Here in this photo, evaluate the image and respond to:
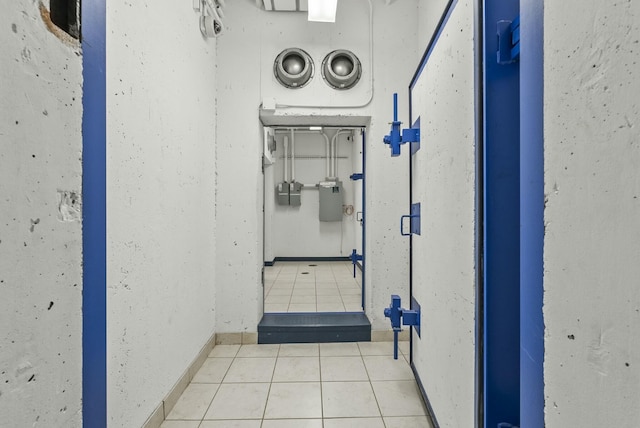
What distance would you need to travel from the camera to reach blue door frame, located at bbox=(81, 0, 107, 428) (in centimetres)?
88

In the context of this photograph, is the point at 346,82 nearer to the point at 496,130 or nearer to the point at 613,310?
the point at 496,130

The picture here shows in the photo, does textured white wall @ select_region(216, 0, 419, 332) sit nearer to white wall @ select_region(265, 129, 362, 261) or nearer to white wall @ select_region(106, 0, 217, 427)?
white wall @ select_region(106, 0, 217, 427)

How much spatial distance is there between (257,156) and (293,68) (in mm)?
833

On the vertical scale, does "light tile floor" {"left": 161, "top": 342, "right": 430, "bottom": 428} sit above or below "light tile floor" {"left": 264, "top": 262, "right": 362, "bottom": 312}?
below

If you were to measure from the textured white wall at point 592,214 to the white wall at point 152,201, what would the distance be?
1416 millimetres

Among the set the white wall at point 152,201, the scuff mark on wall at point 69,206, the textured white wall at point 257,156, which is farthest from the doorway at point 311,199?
the scuff mark on wall at point 69,206

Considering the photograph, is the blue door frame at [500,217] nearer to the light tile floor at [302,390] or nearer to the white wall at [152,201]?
the light tile floor at [302,390]

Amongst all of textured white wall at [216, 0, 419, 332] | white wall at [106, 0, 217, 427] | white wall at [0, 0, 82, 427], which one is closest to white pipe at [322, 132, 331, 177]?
textured white wall at [216, 0, 419, 332]

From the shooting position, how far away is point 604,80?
1.55 ft

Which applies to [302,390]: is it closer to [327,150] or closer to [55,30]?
[55,30]

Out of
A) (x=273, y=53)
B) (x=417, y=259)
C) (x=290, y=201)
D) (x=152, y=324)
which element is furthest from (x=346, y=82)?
(x=290, y=201)

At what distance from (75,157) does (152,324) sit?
100cm

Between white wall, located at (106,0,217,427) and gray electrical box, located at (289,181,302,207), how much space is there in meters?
4.20

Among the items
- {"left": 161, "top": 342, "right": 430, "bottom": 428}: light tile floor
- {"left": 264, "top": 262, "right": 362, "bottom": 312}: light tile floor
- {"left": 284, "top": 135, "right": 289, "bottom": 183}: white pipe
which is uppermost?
{"left": 284, "top": 135, "right": 289, "bottom": 183}: white pipe
